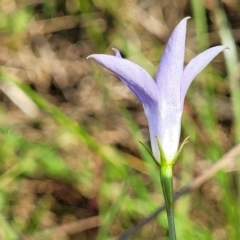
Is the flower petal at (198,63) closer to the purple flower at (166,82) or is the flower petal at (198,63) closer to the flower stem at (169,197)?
the purple flower at (166,82)

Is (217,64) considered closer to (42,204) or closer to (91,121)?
(91,121)

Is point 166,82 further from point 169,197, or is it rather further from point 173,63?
point 169,197

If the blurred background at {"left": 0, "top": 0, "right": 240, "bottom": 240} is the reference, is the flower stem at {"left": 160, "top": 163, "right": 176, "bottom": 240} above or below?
above

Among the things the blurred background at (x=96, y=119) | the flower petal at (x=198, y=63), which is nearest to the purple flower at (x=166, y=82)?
the flower petal at (x=198, y=63)

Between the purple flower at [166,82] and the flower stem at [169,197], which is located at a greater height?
the purple flower at [166,82]

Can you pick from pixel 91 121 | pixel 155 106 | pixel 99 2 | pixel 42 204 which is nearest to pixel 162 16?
pixel 99 2

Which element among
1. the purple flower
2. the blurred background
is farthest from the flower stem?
the blurred background

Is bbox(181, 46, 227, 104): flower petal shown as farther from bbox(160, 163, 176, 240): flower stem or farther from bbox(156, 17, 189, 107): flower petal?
bbox(160, 163, 176, 240): flower stem
